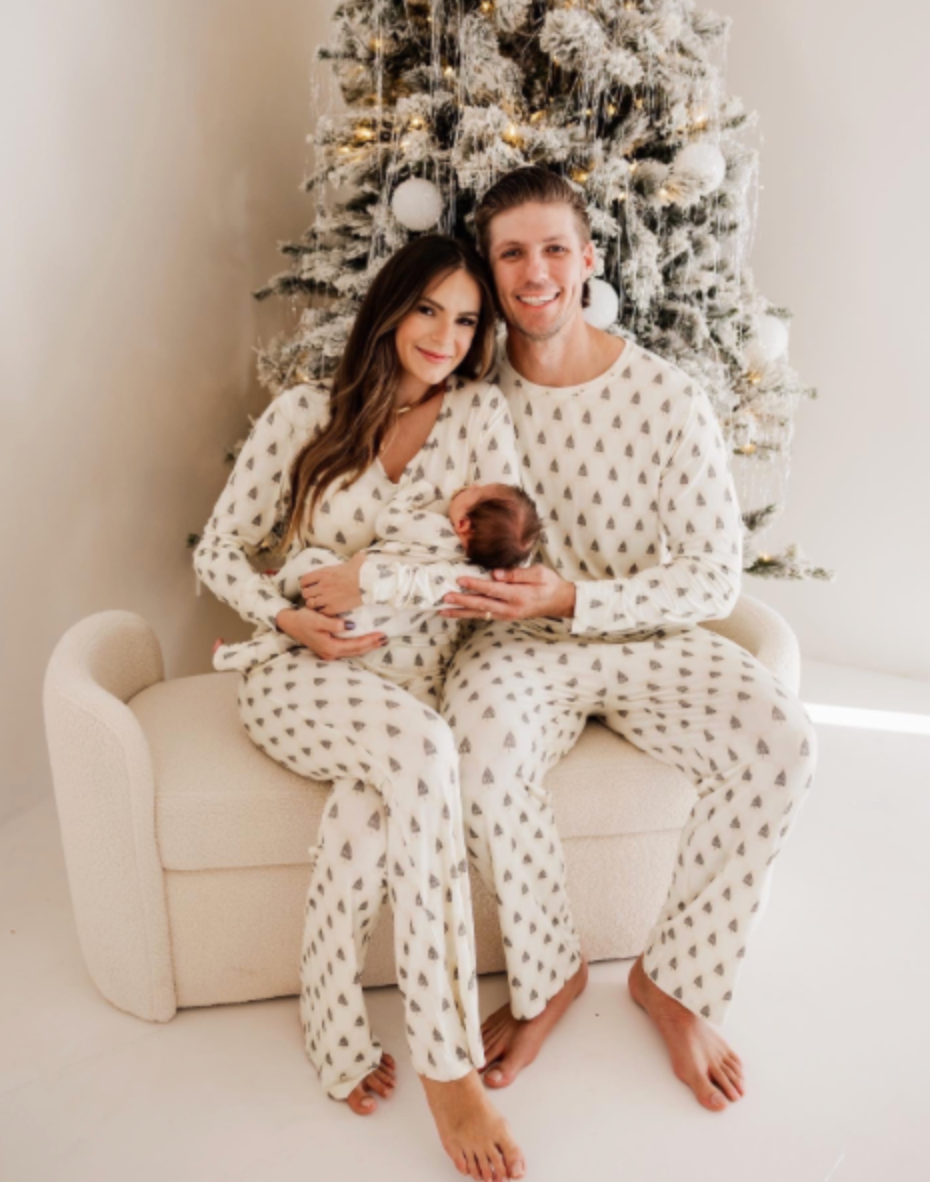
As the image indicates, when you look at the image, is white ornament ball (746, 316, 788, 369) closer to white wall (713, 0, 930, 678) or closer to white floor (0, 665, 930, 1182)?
white wall (713, 0, 930, 678)

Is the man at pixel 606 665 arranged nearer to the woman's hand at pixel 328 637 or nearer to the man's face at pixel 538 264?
the man's face at pixel 538 264

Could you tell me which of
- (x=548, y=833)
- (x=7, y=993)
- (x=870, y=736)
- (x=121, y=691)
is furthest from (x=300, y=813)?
(x=870, y=736)

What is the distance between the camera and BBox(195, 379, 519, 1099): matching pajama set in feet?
4.64

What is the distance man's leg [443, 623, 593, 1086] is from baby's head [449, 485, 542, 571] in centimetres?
19

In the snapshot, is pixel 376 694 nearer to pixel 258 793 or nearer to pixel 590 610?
pixel 258 793

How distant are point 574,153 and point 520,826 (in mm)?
1550

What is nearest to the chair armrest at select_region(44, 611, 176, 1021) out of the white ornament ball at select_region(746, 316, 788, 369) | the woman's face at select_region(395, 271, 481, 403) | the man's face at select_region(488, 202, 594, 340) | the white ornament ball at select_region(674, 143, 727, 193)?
the woman's face at select_region(395, 271, 481, 403)

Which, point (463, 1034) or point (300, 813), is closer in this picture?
point (463, 1034)

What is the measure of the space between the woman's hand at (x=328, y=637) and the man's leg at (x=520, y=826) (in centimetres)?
17

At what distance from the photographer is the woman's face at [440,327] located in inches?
70.3

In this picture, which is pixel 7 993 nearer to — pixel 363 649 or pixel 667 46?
pixel 363 649

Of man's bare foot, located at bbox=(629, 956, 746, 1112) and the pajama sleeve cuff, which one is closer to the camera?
man's bare foot, located at bbox=(629, 956, 746, 1112)

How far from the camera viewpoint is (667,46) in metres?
2.31

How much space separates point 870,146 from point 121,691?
257 centimetres
